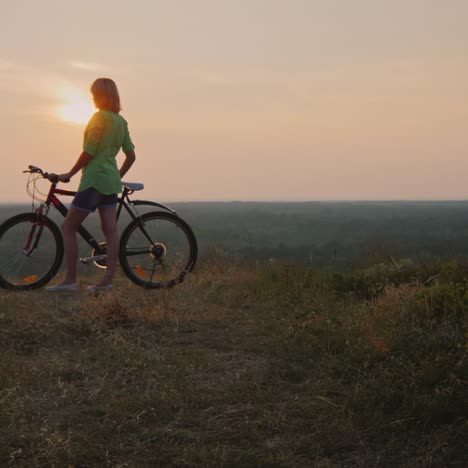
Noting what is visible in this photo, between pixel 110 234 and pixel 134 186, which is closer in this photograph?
pixel 110 234

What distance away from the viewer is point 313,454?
3.09 m

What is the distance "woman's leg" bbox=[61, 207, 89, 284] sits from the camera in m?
6.39

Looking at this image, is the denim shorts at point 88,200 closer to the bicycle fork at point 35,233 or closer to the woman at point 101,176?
the woman at point 101,176

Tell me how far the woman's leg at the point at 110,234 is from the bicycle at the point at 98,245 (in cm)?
24

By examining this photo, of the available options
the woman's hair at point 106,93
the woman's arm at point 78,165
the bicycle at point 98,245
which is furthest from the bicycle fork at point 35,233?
the woman's hair at point 106,93

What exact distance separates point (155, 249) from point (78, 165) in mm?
1466

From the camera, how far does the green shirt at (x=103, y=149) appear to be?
617 cm

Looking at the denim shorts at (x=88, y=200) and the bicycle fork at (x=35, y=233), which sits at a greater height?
the denim shorts at (x=88, y=200)

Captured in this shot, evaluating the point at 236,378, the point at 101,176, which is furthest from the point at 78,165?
the point at 236,378

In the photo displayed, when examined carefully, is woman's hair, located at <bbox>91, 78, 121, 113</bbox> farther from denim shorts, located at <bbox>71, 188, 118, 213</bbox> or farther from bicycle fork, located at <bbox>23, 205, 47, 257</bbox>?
bicycle fork, located at <bbox>23, 205, 47, 257</bbox>

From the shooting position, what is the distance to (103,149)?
6262mm

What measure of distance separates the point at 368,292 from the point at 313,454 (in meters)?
4.24

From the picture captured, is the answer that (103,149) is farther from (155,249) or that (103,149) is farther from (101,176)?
(155,249)

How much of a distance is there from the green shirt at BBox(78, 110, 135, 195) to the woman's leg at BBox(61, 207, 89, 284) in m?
0.30
